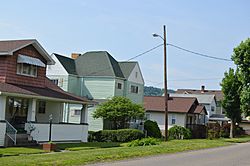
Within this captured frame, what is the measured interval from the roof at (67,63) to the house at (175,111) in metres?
12.8

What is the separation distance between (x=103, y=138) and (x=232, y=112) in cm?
2422

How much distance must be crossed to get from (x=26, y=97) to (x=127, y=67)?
23425mm

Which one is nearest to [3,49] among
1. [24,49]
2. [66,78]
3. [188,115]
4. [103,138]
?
[24,49]

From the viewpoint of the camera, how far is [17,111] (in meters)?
30.5

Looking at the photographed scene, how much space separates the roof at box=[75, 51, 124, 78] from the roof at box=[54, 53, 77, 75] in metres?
0.59

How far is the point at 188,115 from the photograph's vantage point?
5797 cm

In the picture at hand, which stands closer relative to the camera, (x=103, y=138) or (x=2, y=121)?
(x=2, y=121)

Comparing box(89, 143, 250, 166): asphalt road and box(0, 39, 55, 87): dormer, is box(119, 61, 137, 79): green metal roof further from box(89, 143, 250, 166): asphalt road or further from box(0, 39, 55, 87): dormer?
box(89, 143, 250, 166): asphalt road

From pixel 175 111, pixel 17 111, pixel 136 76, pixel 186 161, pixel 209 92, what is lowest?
pixel 186 161

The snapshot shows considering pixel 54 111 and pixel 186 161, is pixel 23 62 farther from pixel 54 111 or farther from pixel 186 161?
pixel 186 161

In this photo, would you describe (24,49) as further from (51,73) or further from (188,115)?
(188,115)

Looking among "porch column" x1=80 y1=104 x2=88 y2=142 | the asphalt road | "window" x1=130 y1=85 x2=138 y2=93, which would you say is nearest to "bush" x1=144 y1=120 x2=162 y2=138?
"window" x1=130 y1=85 x2=138 y2=93

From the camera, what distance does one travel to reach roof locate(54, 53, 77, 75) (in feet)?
158

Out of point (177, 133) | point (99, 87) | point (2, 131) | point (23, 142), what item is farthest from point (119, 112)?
point (2, 131)
